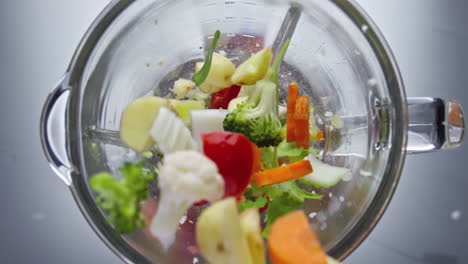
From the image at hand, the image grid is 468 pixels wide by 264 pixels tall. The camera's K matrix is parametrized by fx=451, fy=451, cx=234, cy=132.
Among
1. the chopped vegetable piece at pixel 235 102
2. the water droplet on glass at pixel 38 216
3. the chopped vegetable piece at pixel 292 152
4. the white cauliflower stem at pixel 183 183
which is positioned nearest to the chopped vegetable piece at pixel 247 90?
the chopped vegetable piece at pixel 235 102

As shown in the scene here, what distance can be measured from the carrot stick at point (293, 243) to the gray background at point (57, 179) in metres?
0.44

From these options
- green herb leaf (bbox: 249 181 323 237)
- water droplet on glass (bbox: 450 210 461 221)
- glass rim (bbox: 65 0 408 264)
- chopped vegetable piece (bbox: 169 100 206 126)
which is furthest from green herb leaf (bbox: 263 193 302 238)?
water droplet on glass (bbox: 450 210 461 221)

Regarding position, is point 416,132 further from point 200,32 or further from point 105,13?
point 105,13

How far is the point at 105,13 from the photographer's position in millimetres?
744

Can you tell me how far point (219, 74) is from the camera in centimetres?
81

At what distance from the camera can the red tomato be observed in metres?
0.67

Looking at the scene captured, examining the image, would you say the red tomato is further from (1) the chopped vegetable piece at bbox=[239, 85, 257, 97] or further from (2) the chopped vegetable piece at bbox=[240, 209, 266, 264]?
(1) the chopped vegetable piece at bbox=[239, 85, 257, 97]

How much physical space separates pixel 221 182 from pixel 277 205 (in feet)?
0.51

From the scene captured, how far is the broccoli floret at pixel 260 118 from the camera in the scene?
2.43ft

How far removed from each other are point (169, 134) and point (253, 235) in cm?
20

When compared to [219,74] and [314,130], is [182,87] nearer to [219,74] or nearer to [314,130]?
[219,74]

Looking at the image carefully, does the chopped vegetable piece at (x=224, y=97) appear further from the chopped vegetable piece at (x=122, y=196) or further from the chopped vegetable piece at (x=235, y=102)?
the chopped vegetable piece at (x=122, y=196)

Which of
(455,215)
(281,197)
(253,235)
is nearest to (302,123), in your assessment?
(281,197)

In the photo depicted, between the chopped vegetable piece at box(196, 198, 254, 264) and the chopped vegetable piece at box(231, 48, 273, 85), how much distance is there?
271 mm
